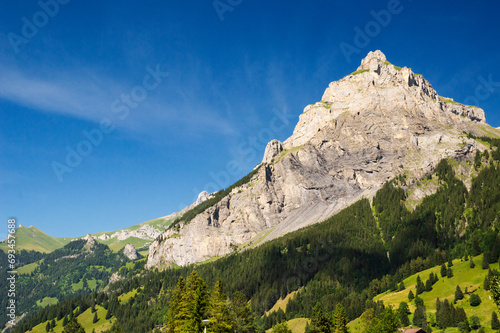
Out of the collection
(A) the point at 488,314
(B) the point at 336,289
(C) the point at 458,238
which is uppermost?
(C) the point at 458,238

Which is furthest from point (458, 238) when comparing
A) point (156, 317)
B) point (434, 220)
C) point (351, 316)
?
point (156, 317)

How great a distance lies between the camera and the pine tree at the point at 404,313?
370ft

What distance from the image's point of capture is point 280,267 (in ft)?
651

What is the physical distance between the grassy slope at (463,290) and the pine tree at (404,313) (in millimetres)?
4520

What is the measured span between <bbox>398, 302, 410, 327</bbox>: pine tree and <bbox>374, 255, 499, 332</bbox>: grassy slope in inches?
178

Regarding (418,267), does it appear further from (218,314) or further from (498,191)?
(218,314)

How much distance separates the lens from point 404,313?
4505 inches

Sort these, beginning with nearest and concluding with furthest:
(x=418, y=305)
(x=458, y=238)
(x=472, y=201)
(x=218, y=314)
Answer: (x=218, y=314) → (x=418, y=305) → (x=458, y=238) → (x=472, y=201)

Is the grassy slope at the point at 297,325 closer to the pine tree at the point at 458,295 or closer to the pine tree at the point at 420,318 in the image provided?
the pine tree at the point at 420,318

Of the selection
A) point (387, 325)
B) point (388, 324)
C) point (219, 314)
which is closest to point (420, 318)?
point (388, 324)

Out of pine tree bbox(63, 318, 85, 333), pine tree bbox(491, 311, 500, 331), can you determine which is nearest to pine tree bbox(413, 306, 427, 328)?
pine tree bbox(491, 311, 500, 331)

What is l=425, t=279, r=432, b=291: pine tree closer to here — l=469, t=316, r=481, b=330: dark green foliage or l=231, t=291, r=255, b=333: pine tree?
l=469, t=316, r=481, b=330: dark green foliage

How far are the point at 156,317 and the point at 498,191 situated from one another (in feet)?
636

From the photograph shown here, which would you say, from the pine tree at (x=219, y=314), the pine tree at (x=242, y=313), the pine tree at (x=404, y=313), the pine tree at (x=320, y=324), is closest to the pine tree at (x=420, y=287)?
the pine tree at (x=404, y=313)
